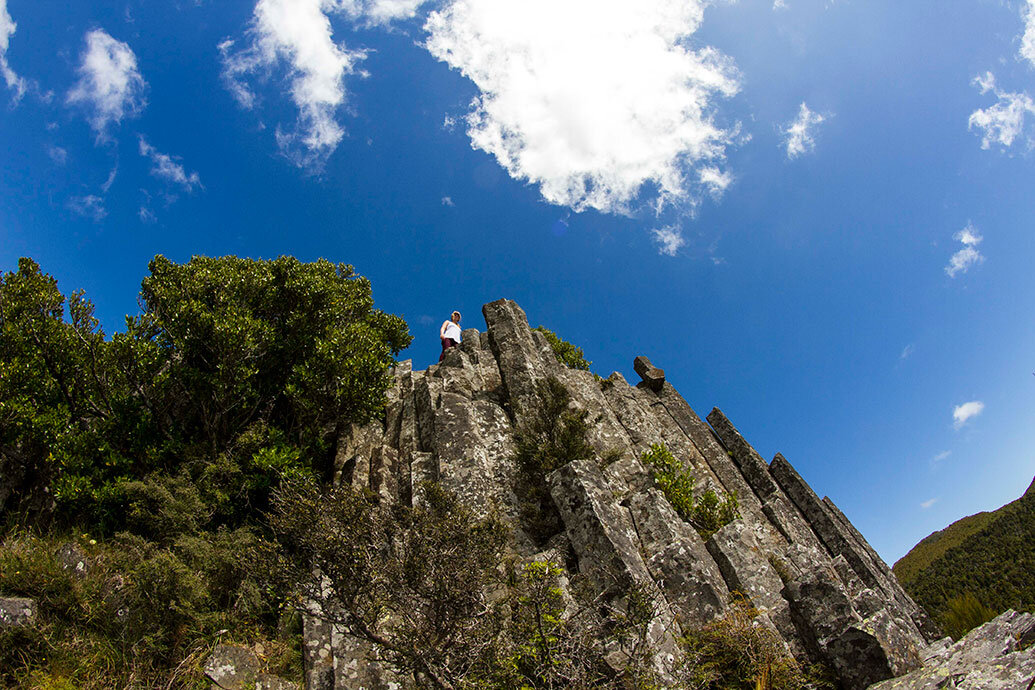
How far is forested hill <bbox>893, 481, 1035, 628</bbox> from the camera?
1978cm

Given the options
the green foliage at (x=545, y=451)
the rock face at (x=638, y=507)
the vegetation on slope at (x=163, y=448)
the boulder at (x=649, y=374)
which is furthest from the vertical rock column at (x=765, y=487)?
the vegetation on slope at (x=163, y=448)

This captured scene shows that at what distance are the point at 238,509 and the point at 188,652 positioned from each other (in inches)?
167

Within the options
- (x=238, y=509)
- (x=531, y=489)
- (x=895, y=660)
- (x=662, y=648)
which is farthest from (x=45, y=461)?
(x=895, y=660)

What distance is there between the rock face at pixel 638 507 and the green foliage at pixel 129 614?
72.0 inches

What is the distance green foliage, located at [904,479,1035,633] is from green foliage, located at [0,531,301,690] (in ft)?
79.8

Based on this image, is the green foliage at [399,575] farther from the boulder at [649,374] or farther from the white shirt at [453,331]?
the boulder at [649,374]

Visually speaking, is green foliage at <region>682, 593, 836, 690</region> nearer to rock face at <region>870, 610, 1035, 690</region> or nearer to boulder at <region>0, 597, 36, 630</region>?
rock face at <region>870, 610, 1035, 690</region>

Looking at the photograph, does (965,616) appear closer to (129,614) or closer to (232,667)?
(232,667)

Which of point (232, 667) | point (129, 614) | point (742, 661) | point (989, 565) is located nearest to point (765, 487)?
point (989, 565)

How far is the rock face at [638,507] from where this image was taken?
25.4 feet

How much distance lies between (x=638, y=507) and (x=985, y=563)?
82.5 ft

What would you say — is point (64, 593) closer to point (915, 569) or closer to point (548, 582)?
point (548, 582)

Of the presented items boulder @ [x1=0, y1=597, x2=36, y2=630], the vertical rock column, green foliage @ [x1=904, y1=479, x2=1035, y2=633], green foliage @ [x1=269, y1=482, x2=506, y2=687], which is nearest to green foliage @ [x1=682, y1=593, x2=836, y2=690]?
green foliage @ [x1=269, y1=482, x2=506, y2=687]

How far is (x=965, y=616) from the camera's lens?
845 centimetres
